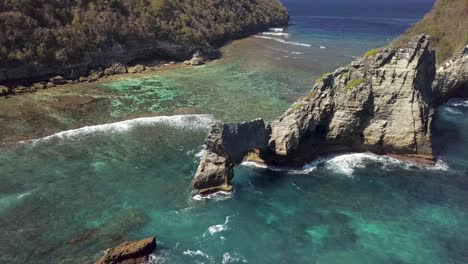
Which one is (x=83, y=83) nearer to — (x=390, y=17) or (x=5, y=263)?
(x=5, y=263)

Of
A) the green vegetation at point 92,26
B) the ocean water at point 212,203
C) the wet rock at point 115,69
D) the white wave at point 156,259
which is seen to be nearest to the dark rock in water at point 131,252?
the white wave at point 156,259

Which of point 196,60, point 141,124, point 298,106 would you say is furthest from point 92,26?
point 298,106

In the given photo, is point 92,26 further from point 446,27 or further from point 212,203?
point 446,27

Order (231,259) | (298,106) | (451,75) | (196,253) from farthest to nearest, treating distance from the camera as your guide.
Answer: (451,75) → (298,106) → (196,253) → (231,259)

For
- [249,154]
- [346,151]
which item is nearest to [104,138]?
[249,154]

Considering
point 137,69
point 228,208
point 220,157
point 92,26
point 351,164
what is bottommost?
point 228,208

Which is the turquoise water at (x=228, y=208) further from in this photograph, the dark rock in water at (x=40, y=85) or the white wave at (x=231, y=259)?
the dark rock in water at (x=40, y=85)

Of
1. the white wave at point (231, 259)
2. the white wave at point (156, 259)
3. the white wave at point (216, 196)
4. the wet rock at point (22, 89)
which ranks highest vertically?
Answer: the wet rock at point (22, 89)
